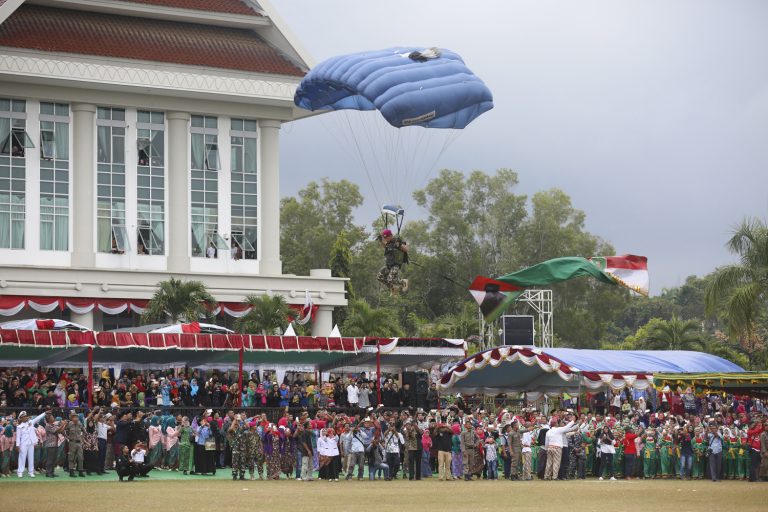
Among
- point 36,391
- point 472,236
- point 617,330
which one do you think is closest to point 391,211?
point 36,391

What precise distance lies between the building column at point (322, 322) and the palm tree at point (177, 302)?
977cm

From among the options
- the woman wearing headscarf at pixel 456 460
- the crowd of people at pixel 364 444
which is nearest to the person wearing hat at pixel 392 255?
the crowd of people at pixel 364 444

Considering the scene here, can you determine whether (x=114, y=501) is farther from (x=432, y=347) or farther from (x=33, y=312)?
(x=33, y=312)

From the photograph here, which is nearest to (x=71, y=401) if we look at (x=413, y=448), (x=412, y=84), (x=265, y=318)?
(x=413, y=448)

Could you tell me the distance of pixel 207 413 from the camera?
3625 cm

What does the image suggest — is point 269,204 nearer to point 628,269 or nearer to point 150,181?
point 150,181

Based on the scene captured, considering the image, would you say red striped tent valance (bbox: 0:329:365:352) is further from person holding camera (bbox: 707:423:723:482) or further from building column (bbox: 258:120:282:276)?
building column (bbox: 258:120:282:276)

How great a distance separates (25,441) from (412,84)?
13.8 metres

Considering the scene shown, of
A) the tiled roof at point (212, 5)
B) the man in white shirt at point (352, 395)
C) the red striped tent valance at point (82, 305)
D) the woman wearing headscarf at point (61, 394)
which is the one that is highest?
the tiled roof at point (212, 5)

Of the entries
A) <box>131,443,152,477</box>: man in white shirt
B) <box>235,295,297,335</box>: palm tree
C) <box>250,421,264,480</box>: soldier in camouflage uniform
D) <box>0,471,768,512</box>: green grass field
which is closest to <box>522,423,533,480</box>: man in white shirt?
<box>0,471,768,512</box>: green grass field

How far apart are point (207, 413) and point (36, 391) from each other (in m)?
5.71

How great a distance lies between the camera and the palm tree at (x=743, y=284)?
4000 cm

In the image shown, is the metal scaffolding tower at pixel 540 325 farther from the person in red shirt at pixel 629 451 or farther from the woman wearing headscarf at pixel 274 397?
the person in red shirt at pixel 629 451

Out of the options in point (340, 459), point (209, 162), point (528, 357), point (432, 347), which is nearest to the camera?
point (340, 459)
